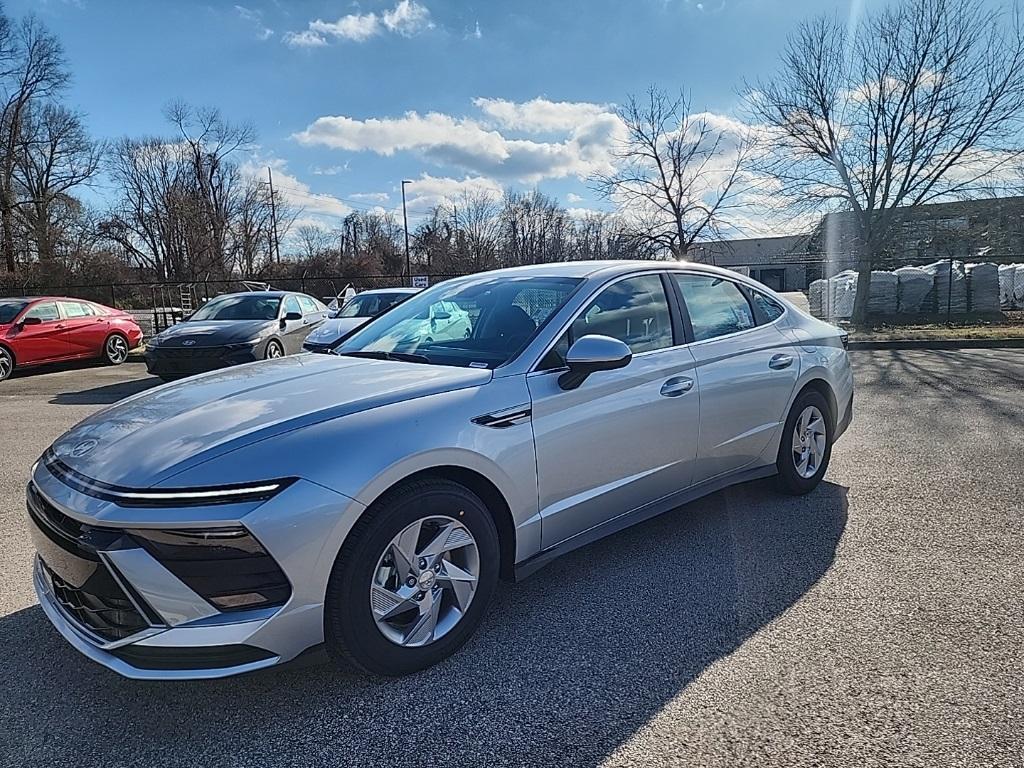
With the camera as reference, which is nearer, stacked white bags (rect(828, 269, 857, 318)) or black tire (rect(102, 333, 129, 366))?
black tire (rect(102, 333, 129, 366))

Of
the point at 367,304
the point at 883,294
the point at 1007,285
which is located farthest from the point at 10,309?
the point at 1007,285

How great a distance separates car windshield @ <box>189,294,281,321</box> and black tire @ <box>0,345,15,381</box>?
332 centimetres

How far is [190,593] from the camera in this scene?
2.04 metres

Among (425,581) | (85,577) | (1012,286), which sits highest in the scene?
(1012,286)

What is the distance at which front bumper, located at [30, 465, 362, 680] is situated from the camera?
6.70ft

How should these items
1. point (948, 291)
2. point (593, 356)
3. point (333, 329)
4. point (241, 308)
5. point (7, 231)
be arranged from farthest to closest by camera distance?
point (7, 231) < point (948, 291) < point (241, 308) < point (333, 329) < point (593, 356)

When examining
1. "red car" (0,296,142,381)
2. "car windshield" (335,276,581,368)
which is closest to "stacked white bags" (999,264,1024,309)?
"car windshield" (335,276,581,368)

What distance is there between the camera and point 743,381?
3.85 metres

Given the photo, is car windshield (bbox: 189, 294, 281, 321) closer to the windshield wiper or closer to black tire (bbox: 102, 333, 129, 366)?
black tire (bbox: 102, 333, 129, 366)

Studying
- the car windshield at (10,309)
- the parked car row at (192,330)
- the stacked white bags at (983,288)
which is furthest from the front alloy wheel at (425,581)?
the stacked white bags at (983,288)

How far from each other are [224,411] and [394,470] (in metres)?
0.75

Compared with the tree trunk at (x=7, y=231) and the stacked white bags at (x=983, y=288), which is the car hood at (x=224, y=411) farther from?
the tree trunk at (x=7, y=231)

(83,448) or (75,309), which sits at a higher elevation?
(75,309)

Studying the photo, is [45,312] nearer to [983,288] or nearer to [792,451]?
[792,451]
